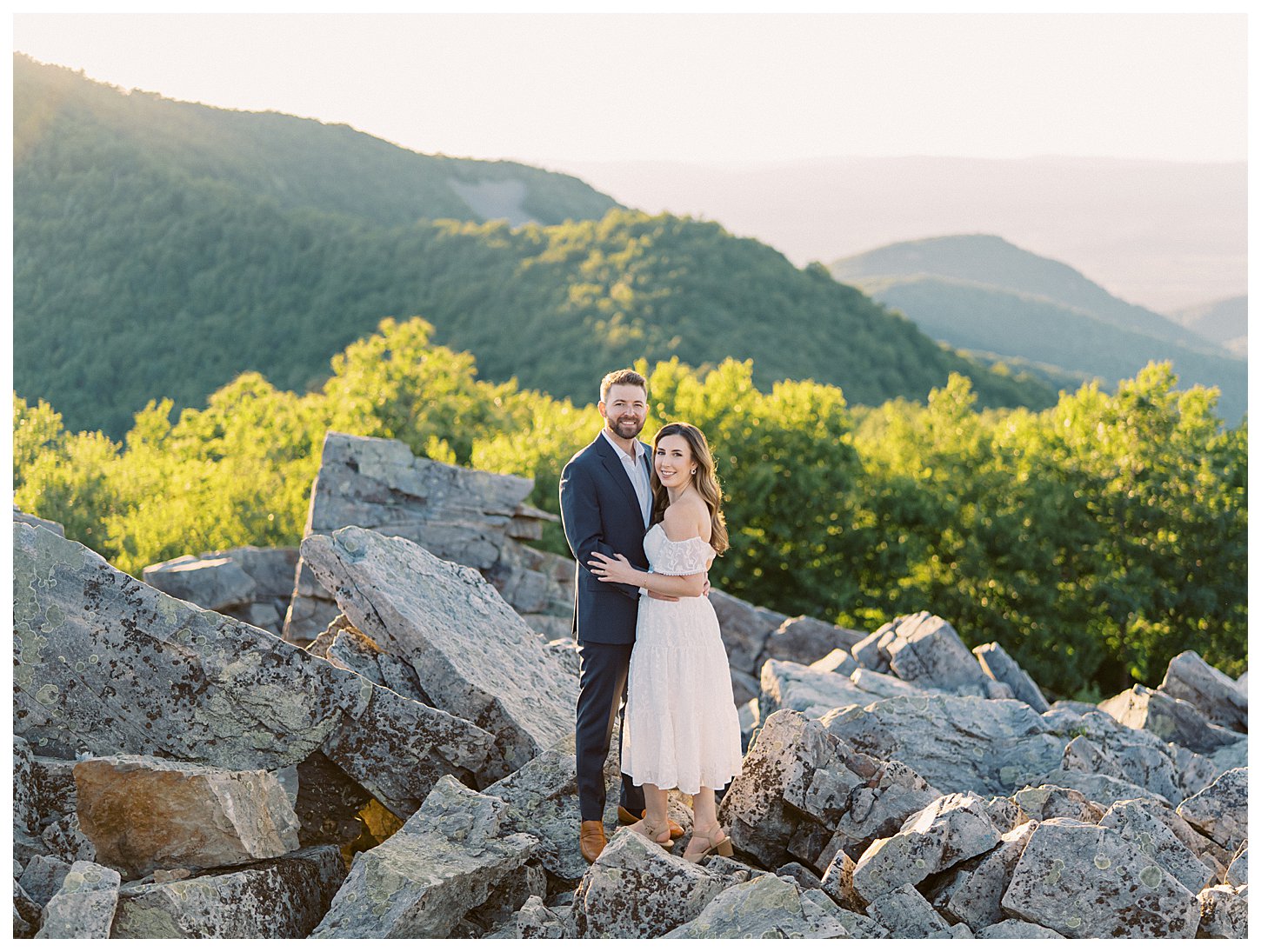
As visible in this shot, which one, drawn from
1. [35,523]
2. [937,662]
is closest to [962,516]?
[937,662]

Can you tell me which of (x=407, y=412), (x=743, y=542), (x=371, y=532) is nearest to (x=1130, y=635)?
(x=743, y=542)

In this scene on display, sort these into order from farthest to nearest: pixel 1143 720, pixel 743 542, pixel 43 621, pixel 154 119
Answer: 1. pixel 154 119
2. pixel 743 542
3. pixel 1143 720
4. pixel 43 621

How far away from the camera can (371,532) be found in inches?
358

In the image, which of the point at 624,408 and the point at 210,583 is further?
the point at 210,583

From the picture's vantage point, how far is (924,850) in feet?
20.2

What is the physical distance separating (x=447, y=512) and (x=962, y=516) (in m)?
14.4

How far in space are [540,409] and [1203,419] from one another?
624 inches

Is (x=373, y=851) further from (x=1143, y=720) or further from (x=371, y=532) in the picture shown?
(x=1143, y=720)

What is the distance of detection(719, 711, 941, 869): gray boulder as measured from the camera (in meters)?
6.94

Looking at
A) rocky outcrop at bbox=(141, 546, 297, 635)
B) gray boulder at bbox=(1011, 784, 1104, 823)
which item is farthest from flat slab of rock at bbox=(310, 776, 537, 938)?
rocky outcrop at bbox=(141, 546, 297, 635)

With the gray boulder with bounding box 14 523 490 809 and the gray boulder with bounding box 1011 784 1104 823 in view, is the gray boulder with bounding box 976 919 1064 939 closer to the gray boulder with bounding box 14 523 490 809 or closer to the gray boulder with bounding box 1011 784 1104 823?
the gray boulder with bounding box 1011 784 1104 823

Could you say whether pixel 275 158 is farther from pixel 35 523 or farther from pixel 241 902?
pixel 241 902

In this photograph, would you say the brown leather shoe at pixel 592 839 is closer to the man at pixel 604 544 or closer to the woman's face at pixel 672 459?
the man at pixel 604 544

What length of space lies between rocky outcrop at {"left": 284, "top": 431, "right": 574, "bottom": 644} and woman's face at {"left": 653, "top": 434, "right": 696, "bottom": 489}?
10128 millimetres
